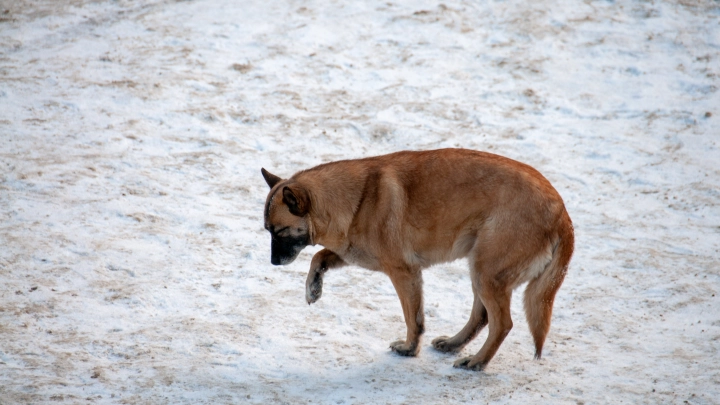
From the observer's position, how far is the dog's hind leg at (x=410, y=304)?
6.37 meters

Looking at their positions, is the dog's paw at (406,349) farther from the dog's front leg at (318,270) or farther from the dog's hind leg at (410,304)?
the dog's front leg at (318,270)

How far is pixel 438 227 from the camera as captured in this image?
6293 mm

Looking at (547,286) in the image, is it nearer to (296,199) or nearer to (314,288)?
(314,288)

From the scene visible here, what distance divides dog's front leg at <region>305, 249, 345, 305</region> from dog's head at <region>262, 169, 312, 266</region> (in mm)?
286

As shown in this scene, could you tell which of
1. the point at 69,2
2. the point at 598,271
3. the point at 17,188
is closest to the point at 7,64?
the point at 69,2

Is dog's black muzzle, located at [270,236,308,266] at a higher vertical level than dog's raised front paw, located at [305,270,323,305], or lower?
higher

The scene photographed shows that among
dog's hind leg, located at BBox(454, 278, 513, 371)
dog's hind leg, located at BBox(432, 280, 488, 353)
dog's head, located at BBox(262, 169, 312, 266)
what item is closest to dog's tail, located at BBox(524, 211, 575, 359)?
dog's hind leg, located at BBox(454, 278, 513, 371)

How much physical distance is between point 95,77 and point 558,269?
8.40 meters

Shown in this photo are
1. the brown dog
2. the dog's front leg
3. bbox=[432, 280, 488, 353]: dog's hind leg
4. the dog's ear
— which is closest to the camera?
the brown dog

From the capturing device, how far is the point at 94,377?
18.2 ft

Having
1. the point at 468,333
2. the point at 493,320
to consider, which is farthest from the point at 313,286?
the point at 493,320

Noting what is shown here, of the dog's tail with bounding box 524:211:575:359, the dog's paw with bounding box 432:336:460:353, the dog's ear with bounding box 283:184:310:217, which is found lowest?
the dog's paw with bounding box 432:336:460:353

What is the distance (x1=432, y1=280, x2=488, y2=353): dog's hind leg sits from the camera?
21.7ft

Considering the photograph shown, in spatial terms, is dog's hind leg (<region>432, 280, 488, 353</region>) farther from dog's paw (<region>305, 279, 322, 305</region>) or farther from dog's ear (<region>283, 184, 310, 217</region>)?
dog's ear (<region>283, 184, 310, 217</region>)
